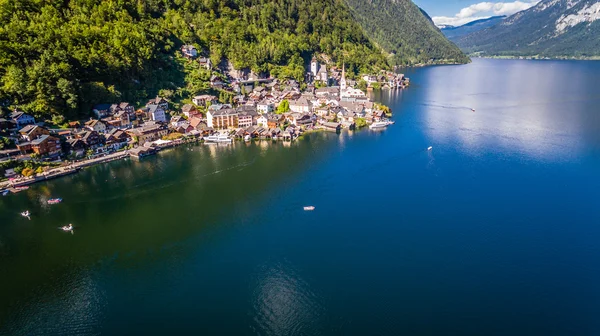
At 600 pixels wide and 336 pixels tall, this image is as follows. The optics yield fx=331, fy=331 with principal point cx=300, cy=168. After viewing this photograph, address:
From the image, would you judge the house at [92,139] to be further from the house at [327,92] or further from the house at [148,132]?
the house at [327,92]

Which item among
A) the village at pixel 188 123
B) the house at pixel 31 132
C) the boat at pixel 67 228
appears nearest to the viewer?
the boat at pixel 67 228

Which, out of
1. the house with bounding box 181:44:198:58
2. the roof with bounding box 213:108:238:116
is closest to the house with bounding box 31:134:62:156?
the roof with bounding box 213:108:238:116

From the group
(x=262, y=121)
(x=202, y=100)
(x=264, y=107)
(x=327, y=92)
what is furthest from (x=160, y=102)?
(x=327, y=92)

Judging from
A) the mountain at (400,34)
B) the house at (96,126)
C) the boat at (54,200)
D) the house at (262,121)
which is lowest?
the boat at (54,200)

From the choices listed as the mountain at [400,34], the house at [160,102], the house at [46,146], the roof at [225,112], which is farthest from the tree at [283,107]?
the mountain at [400,34]

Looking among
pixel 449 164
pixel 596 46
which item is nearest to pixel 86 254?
pixel 449 164

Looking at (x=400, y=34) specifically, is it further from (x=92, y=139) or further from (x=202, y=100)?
(x=92, y=139)

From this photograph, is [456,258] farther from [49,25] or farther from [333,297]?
[49,25]

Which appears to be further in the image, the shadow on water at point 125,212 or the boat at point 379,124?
the boat at point 379,124
